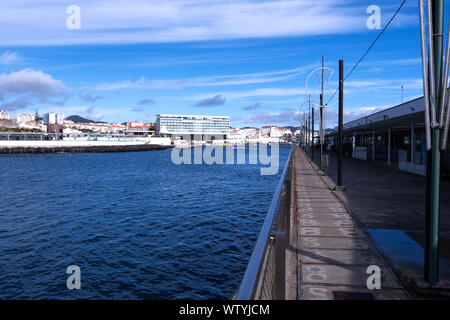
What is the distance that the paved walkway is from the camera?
536cm

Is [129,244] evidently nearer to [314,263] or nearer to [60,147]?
[314,263]

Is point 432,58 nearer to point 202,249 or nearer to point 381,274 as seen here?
point 381,274

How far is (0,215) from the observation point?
71.8 ft

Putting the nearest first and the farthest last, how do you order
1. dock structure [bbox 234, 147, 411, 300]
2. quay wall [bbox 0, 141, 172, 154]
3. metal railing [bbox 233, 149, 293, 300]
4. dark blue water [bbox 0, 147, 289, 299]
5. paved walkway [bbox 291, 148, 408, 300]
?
metal railing [bbox 233, 149, 293, 300], dock structure [bbox 234, 147, 411, 300], paved walkway [bbox 291, 148, 408, 300], dark blue water [bbox 0, 147, 289, 299], quay wall [bbox 0, 141, 172, 154]

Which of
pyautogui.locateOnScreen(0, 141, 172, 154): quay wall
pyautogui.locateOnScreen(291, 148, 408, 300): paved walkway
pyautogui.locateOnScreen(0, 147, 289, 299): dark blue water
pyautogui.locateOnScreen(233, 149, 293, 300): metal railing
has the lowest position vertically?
pyautogui.locateOnScreen(0, 147, 289, 299): dark blue water

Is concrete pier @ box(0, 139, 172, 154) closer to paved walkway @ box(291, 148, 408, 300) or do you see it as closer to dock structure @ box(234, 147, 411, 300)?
paved walkway @ box(291, 148, 408, 300)

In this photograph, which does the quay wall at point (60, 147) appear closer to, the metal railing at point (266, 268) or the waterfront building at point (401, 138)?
the waterfront building at point (401, 138)

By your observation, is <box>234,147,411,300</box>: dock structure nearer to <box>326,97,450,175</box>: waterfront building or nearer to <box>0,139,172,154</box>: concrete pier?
<box>326,97,450,175</box>: waterfront building

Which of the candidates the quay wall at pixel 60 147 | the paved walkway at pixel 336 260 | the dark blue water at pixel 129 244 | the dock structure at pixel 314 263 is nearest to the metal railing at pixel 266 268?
the dock structure at pixel 314 263

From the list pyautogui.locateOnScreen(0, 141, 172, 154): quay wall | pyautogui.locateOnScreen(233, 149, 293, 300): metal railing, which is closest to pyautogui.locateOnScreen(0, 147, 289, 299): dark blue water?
pyautogui.locateOnScreen(233, 149, 293, 300): metal railing

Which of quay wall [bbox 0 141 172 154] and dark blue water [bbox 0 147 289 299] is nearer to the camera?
dark blue water [bbox 0 147 289 299]

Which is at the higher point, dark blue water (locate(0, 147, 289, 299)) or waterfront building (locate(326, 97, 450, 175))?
waterfront building (locate(326, 97, 450, 175))

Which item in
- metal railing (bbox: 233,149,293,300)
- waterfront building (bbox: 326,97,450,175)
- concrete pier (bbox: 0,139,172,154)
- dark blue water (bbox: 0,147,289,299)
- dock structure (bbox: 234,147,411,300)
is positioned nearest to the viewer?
metal railing (bbox: 233,149,293,300)

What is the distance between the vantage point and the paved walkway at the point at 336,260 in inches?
211
